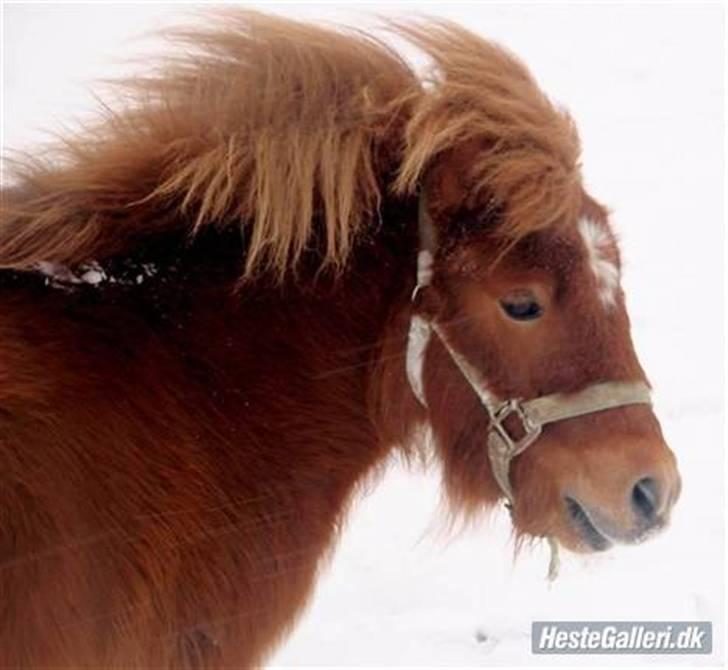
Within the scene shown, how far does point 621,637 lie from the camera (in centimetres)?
394

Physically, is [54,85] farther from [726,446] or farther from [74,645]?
[74,645]

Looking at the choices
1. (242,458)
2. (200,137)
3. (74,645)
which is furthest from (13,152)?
(74,645)

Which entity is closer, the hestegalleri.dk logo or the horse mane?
the horse mane

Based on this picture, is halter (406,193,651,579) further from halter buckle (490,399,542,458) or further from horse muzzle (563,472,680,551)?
horse muzzle (563,472,680,551)

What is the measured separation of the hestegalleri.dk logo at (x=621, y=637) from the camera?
388 cm

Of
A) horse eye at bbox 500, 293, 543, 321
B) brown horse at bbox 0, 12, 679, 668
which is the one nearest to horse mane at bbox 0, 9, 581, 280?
brown horse at bbox 0, 12, 679, 668

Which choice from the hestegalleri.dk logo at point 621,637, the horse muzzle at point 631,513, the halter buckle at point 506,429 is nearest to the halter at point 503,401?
the halter buckle at point 506,429

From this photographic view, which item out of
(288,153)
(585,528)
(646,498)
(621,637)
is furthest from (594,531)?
(621,637)

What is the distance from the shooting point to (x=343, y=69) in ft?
7.56

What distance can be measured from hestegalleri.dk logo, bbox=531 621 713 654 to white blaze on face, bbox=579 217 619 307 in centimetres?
196

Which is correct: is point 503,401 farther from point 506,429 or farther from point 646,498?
point 646,498

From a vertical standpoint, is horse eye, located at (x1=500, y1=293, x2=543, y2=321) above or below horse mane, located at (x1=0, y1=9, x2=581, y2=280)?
below

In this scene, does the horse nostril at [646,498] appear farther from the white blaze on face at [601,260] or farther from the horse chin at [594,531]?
the white blaze on face at [601,260]

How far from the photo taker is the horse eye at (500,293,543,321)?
2164 millimetres
